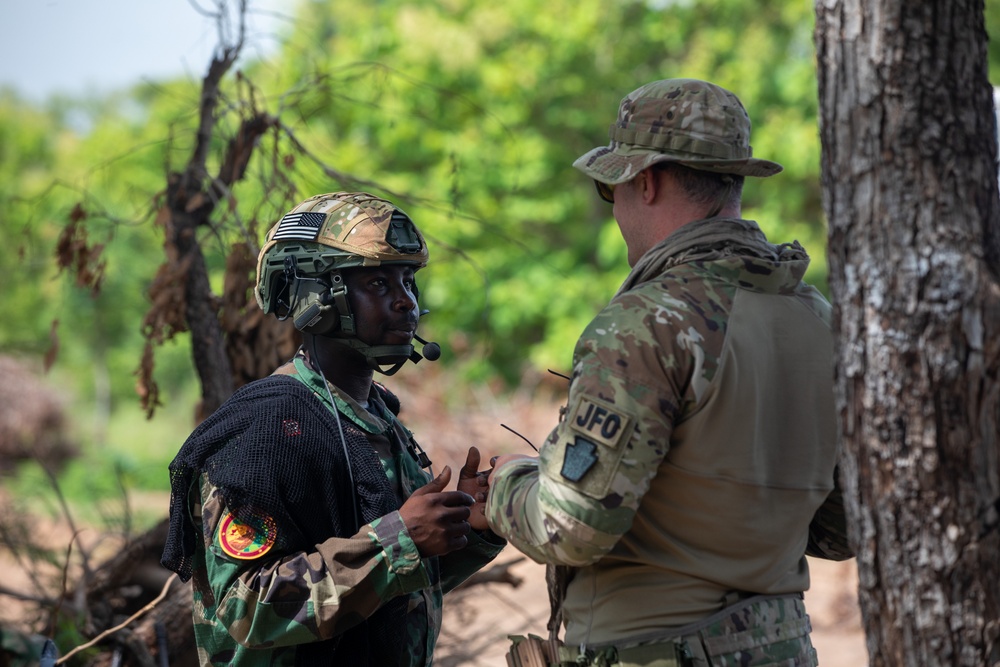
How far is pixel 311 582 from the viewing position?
9.00 feet

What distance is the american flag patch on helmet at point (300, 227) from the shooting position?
10.5 feet

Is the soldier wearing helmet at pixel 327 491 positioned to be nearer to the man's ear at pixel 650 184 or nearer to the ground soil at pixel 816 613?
the man's ear at pixel 650 184

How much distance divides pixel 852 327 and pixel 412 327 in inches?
59.3

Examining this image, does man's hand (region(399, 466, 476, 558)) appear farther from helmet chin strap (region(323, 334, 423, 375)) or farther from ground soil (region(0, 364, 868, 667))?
ground soil (region(0, 364, 868, 667))

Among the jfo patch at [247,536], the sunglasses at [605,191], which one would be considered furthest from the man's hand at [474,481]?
the sunglasses at [605,191]

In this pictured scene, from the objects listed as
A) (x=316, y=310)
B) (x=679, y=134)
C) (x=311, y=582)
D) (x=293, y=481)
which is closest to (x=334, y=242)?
(x=316, y=310)

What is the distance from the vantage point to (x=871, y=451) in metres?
2.06

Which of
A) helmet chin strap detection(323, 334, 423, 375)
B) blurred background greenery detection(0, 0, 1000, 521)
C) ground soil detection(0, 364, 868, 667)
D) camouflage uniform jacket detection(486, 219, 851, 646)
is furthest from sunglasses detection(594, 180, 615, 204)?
blurred background greenery detection(0, 0, 1000, 521)

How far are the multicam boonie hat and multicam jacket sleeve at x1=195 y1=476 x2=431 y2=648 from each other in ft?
3.77

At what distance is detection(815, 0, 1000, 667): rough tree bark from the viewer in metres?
1.99

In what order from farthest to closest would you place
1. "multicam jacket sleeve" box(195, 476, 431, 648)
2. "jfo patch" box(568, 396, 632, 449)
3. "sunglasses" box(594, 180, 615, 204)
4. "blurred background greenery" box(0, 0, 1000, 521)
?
"blurred background greenery" box(0, 0, 1000, 521) < "sunglasses" box(594, 180, 615, 204) < "multicam jacket sleeve" box(195, 476, 431, 648) < "jfo patch" box(568, 396, 632, 449)

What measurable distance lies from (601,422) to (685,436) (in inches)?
9.2

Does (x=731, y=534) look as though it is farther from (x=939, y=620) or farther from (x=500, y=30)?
(x=500, y=30)

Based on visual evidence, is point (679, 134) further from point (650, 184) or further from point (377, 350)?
point (377, 350)
